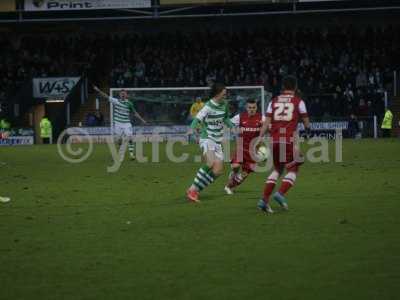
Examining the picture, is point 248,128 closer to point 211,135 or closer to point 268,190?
point 211,135

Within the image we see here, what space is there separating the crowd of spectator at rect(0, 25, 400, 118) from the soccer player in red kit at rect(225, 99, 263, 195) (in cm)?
2642

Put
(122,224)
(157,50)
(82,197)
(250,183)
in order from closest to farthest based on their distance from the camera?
(122,224) → (82,197) → (250,183) → (157,50)

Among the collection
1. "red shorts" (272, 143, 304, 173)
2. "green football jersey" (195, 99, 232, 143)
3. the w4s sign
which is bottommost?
"red shorts" (272, 143, 304, 173)

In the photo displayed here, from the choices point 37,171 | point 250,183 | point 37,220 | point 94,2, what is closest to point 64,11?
point 94,2

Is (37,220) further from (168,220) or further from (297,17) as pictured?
(297,17)

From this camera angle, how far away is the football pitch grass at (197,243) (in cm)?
771

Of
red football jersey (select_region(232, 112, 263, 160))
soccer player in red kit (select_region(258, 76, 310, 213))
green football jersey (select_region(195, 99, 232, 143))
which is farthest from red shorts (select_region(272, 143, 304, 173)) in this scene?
red football jersey (select_region(232, 112, 263, 160))

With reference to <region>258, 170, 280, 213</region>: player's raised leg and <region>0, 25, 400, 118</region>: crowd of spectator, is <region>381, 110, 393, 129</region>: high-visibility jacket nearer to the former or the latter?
<region>0, 25, 400, 118</region>: crowd of spectator

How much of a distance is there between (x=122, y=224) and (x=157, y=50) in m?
38.1

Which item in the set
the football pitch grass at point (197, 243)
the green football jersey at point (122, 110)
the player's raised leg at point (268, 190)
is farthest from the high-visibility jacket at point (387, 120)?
the player's raised leg at point (268, 190)

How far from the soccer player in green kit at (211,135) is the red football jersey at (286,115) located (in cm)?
221

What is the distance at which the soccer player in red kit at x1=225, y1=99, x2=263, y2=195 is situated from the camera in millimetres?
16562

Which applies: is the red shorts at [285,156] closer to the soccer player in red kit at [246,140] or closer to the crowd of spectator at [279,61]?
the soccer player in red kit at [246,140]

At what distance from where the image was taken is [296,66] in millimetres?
46844
